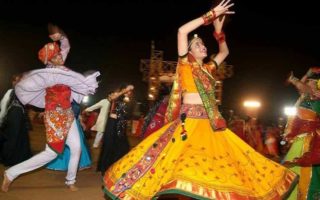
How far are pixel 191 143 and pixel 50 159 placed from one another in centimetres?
224

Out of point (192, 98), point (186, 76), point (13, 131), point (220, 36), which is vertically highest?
point (220, 36)

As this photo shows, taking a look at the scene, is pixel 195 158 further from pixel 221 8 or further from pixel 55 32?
pixel 55 32

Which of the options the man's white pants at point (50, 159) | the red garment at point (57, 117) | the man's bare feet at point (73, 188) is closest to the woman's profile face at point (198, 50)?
the red garment at point (57, 117)

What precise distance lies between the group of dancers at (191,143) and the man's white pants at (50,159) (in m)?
0.01

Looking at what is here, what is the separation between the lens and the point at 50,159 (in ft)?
17.7

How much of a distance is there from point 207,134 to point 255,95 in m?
28.5

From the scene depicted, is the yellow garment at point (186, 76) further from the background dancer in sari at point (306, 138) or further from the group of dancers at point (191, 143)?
the background dancer in sari at point (306, 138)

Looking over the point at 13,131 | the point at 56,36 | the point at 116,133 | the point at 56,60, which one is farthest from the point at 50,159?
the point at 13,131

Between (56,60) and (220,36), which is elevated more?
(220,36)

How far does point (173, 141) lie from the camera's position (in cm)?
406

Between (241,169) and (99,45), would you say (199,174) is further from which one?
(99,45)

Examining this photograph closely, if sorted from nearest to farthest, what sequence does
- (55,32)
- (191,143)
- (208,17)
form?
(191,143) < (208,17) < (55,32)

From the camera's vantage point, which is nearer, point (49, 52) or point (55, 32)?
point (49, 52)

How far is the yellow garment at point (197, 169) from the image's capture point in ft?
11.6
